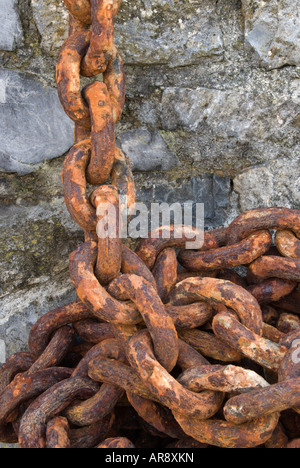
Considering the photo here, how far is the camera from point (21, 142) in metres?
1.00

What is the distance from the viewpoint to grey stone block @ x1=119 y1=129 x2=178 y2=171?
106cm

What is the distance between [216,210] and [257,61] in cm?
34

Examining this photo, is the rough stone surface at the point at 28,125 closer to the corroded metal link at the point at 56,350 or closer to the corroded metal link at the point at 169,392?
the corroded metal link at the point at 56,350

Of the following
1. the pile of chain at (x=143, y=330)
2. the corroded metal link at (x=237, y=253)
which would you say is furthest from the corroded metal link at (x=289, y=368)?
the corroded metal link at (x=237, y=253)

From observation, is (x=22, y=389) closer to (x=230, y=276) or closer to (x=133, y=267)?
(x=133, y=267)

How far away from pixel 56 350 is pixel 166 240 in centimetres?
30

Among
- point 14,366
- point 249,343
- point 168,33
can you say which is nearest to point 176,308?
point 249,343

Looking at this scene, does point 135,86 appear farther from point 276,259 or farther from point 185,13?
point 276,259

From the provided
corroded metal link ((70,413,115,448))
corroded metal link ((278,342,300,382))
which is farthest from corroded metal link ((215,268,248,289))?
corroded metal link ((70,413,115,448))

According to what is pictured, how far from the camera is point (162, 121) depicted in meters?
1.05

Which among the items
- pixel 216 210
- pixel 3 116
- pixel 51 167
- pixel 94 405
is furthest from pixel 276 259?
pixel 3 116

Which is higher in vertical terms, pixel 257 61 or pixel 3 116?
pixel 257 61

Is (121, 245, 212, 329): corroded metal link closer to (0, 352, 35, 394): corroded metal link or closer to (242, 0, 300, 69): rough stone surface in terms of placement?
(0, 352, 35, 394): corroded metal link

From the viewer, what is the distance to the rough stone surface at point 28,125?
0.98m
